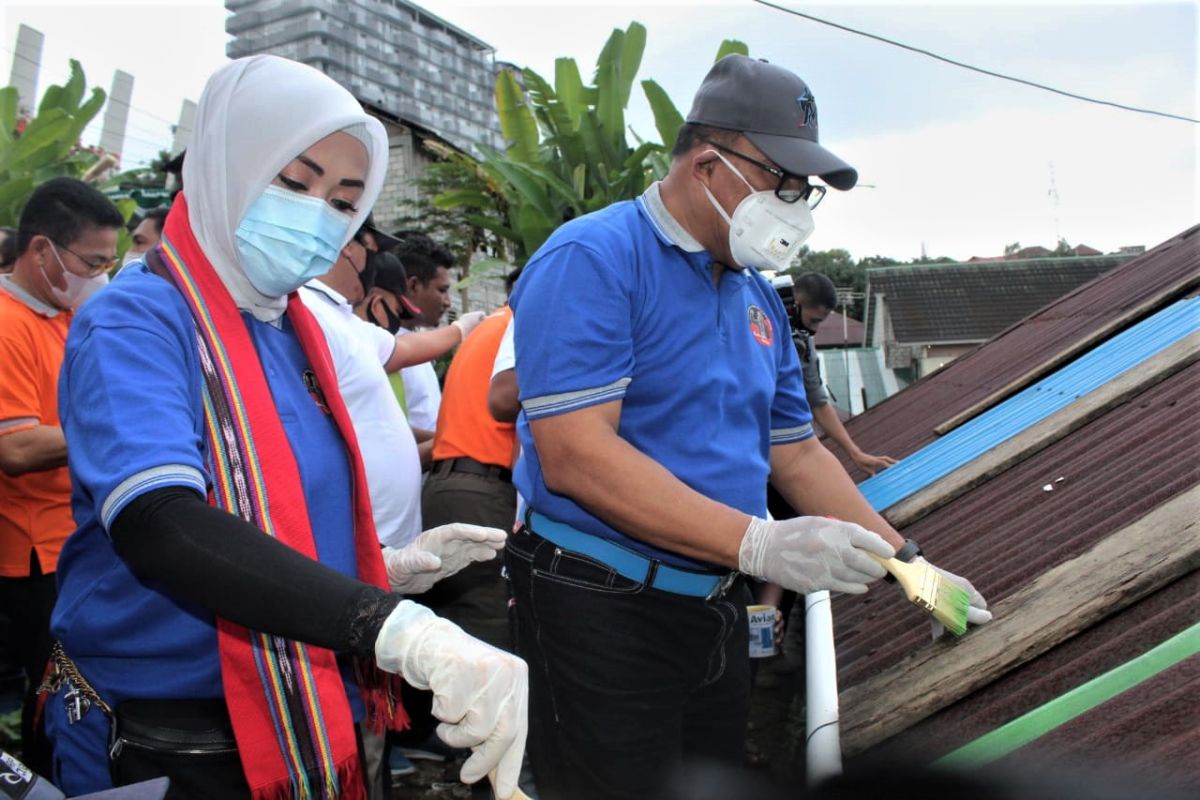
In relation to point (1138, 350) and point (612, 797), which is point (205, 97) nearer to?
point (612, 797)

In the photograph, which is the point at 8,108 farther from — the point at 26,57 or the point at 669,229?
the point at 26,57

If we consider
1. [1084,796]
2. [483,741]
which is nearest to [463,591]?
[483,741]

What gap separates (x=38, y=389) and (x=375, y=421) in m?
1.10

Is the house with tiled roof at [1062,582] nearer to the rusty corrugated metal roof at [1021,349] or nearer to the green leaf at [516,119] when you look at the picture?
the rusty corrugated metal roof at [1021,349]

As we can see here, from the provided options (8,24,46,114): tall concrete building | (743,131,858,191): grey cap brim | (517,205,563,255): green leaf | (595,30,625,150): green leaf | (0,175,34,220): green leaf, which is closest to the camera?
(743,131,858,191): grey cap brim

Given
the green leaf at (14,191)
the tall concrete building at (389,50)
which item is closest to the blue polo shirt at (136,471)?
the green leaf at (14,191)

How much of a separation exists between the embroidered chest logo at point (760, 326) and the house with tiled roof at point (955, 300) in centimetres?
2765

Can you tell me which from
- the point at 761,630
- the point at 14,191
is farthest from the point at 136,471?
the point at 14,191

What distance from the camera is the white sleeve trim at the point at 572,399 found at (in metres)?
2.00

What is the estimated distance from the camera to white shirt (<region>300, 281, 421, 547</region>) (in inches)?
123

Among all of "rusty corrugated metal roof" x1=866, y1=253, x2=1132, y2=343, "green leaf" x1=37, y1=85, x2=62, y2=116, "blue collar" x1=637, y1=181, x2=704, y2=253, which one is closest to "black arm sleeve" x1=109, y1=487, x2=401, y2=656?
"blue collar" x1=637, y1=181, x2=704, y2=253

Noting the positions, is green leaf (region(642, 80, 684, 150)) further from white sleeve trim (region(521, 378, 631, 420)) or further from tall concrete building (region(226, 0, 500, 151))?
tall concrete building (region(226, 0, 500, 151))

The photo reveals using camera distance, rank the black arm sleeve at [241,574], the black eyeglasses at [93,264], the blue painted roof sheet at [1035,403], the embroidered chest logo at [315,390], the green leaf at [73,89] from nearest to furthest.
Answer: the black arm sleeve at [241,574]
the embroidered chest logo at [315,390]
the black eyeglasses at [93,264]
the blue painted roof sheet at [1035,403]
the green leaf at [73,89]

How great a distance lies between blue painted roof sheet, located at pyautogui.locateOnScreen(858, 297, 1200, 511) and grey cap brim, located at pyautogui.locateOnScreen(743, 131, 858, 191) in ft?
6.95
